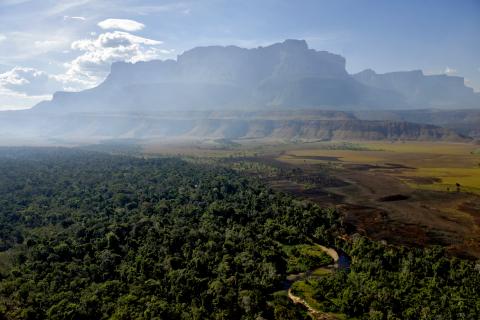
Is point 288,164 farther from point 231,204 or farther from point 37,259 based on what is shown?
point 37,259

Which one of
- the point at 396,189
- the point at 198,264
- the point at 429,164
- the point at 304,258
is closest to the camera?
the point at 198,264

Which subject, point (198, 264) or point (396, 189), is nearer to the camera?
point (198, 264)

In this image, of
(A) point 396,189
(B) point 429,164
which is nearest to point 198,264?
(A) point 396,189

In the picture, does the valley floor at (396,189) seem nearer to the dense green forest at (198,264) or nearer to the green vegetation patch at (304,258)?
the dense green forest at (198,264)

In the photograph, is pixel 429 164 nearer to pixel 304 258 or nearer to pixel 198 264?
pixel 304 258

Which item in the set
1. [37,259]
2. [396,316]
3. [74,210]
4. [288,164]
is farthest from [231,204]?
[288,164]

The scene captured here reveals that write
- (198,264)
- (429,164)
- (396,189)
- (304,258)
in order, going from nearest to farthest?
(198,264), (304,258), (396,189), (429,164)

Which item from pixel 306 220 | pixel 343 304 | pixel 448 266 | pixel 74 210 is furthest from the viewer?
pixel 74 210

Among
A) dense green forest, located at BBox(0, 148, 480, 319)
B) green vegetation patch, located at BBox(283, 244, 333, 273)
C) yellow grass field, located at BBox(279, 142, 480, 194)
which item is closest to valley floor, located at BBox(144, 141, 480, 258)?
yellow grass field, located at BBox(279, 142, 480, 194)
